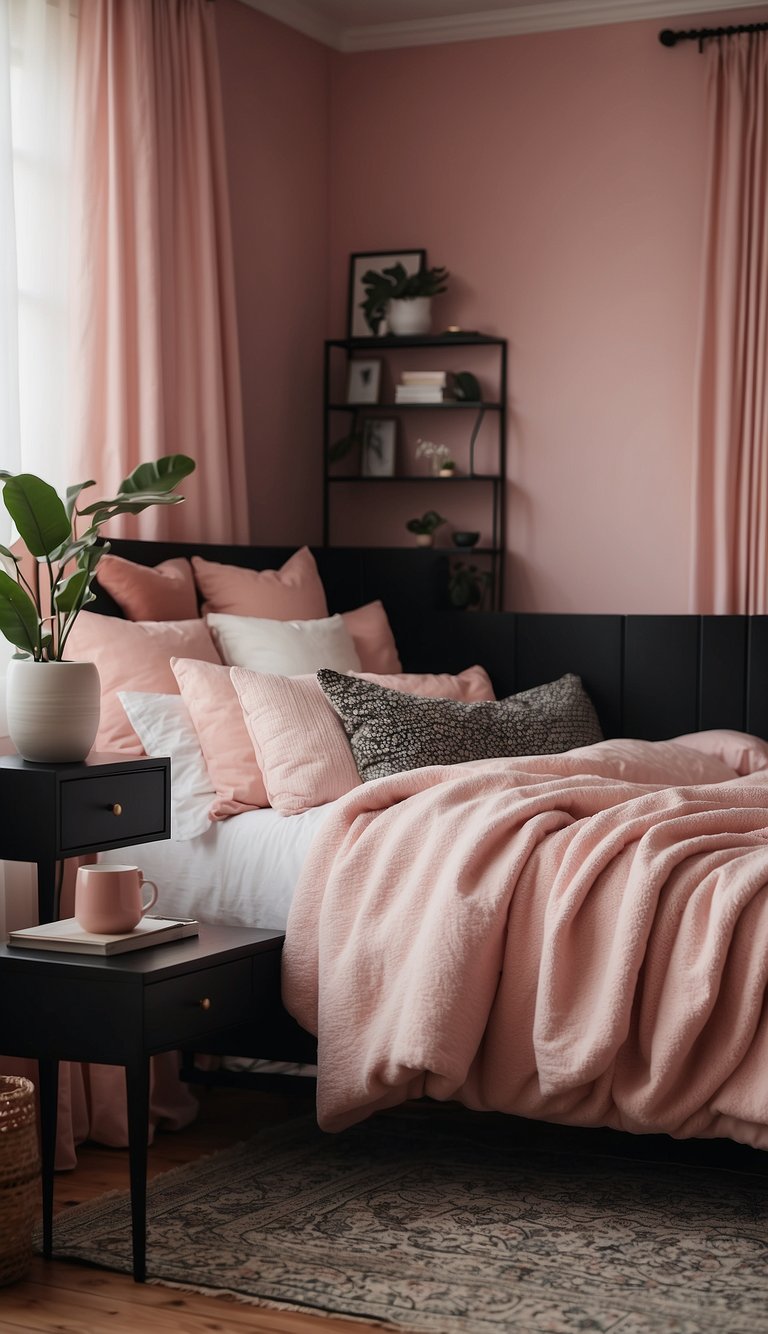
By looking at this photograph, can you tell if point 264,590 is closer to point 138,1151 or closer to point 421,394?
point 421,394

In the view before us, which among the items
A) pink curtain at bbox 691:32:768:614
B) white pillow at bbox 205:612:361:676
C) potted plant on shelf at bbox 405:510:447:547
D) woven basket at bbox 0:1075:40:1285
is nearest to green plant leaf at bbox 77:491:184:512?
white pillow at bbox 205:612:361:676

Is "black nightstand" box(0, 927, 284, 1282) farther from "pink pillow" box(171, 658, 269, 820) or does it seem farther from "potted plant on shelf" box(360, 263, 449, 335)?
"potted plant on shelf" box(360, 263, 449, 335)

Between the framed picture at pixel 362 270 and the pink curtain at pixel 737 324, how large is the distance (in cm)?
100

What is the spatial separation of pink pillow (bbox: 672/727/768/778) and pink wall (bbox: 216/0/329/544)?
158 cm

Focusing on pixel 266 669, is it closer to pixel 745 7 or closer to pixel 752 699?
pixel 752 699

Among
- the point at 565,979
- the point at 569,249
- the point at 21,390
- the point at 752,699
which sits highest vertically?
the point at 569,249

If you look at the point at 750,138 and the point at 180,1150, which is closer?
the point at 180,1150

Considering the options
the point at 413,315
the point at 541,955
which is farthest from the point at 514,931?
the point at 413,315

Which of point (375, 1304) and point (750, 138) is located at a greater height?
point (750, 138)

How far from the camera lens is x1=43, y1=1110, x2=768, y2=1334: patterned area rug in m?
2.45

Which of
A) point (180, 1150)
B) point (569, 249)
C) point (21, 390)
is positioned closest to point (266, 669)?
point (21, 390)

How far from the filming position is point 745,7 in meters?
4.59

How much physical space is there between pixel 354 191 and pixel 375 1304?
376 centimetres

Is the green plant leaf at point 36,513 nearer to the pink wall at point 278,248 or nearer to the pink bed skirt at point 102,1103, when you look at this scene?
the pink bed skirt at point 102,1103
